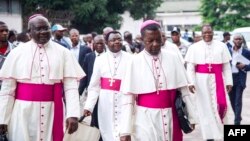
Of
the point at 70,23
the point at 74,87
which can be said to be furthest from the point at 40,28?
the point at 70,23

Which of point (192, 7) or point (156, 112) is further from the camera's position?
point (192, 7)

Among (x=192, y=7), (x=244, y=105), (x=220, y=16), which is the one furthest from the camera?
(x=192, y=7)

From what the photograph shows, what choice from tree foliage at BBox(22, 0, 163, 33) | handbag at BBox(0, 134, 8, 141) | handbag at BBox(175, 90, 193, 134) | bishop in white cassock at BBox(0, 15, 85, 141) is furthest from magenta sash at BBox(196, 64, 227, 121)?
tree foliage at BBox(22, 0, 163, 33)

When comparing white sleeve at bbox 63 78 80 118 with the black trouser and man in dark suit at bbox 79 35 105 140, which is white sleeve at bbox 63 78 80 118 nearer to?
man in dark suit at bbox 79 35 105 140

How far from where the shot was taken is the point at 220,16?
158 ft

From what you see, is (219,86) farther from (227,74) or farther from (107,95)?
(107,95)

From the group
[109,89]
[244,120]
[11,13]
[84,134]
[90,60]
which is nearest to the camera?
[84,134]

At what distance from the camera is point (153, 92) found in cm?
605

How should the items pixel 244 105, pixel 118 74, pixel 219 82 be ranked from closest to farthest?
pixel 118 74 < pixel 219 82 < pixel 244 105

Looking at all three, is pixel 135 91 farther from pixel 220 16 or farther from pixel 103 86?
pixel 220 16

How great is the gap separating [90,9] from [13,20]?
417 centimetres

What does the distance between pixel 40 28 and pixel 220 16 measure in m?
43.4

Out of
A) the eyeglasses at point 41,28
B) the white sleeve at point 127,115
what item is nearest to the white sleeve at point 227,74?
the white sleeve at point 127,115

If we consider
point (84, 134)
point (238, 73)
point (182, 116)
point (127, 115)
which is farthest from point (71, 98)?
point (238, 73)
